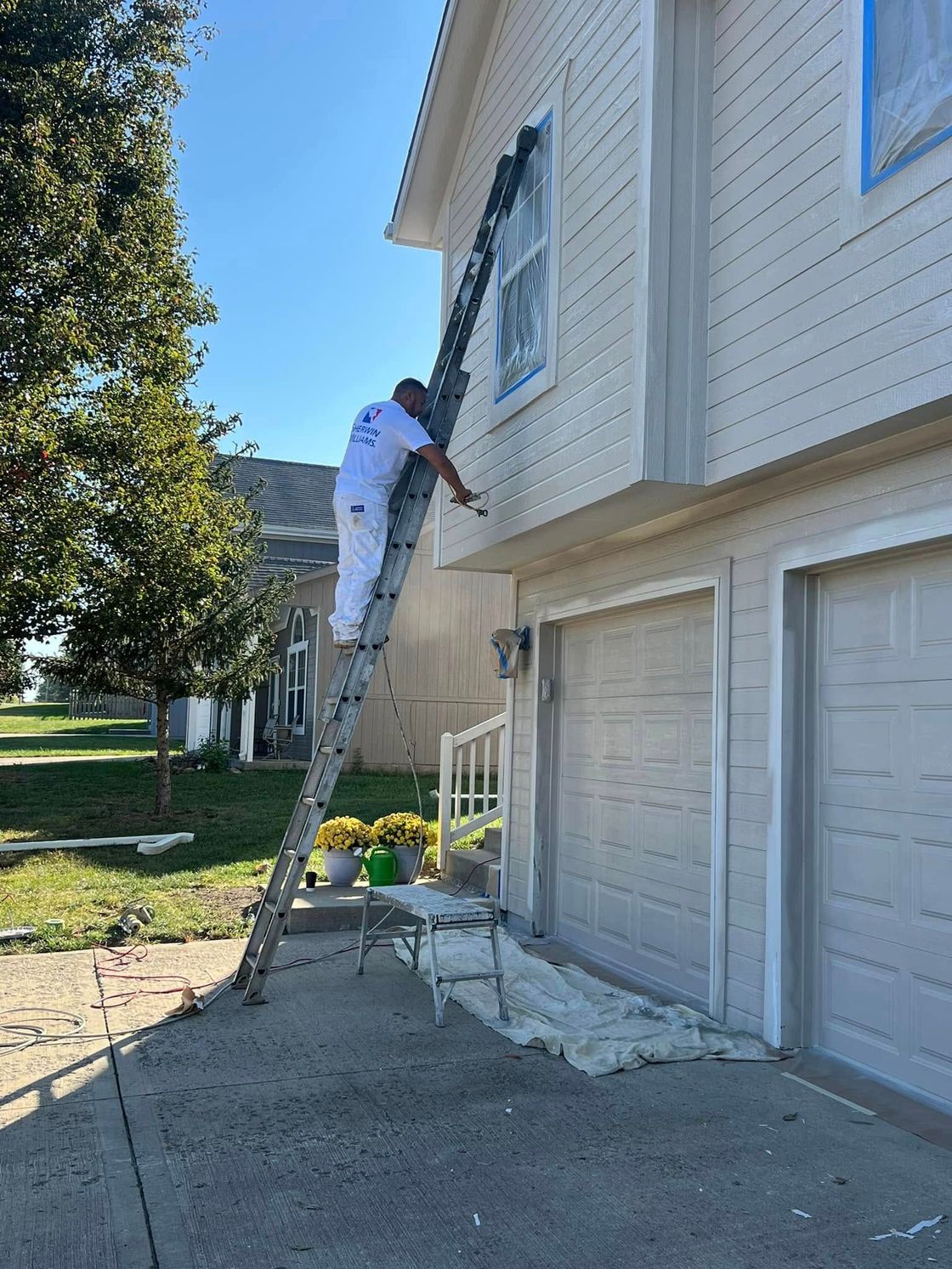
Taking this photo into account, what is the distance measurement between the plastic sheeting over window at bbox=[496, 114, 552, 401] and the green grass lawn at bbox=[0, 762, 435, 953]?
453 cm

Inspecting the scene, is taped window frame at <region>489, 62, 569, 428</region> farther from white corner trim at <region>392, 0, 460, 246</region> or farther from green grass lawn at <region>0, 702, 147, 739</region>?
green grass lawn at <region>0, 702, 147, 739</region>

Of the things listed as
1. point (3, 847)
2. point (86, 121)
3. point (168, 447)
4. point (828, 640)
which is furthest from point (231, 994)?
point (86, 121)

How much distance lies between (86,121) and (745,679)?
9428 millimetres

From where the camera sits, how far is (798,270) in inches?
182

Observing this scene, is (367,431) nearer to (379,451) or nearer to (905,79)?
(379,451)

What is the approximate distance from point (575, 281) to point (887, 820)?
11.8ft

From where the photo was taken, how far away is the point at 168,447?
11.2 meters

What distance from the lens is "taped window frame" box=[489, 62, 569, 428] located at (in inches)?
257

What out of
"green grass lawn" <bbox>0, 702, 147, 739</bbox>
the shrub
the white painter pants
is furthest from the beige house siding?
"green grass lawn" <bbox>0, 702, 147, 739</bbox>

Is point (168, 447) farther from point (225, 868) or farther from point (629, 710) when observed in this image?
point (629, 710)

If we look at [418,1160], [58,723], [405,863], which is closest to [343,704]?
[418,1160]

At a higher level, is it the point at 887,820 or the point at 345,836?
the point at 887,820

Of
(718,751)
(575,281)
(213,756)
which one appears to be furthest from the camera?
(213,756)

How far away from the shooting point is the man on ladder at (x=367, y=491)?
19.3ft
